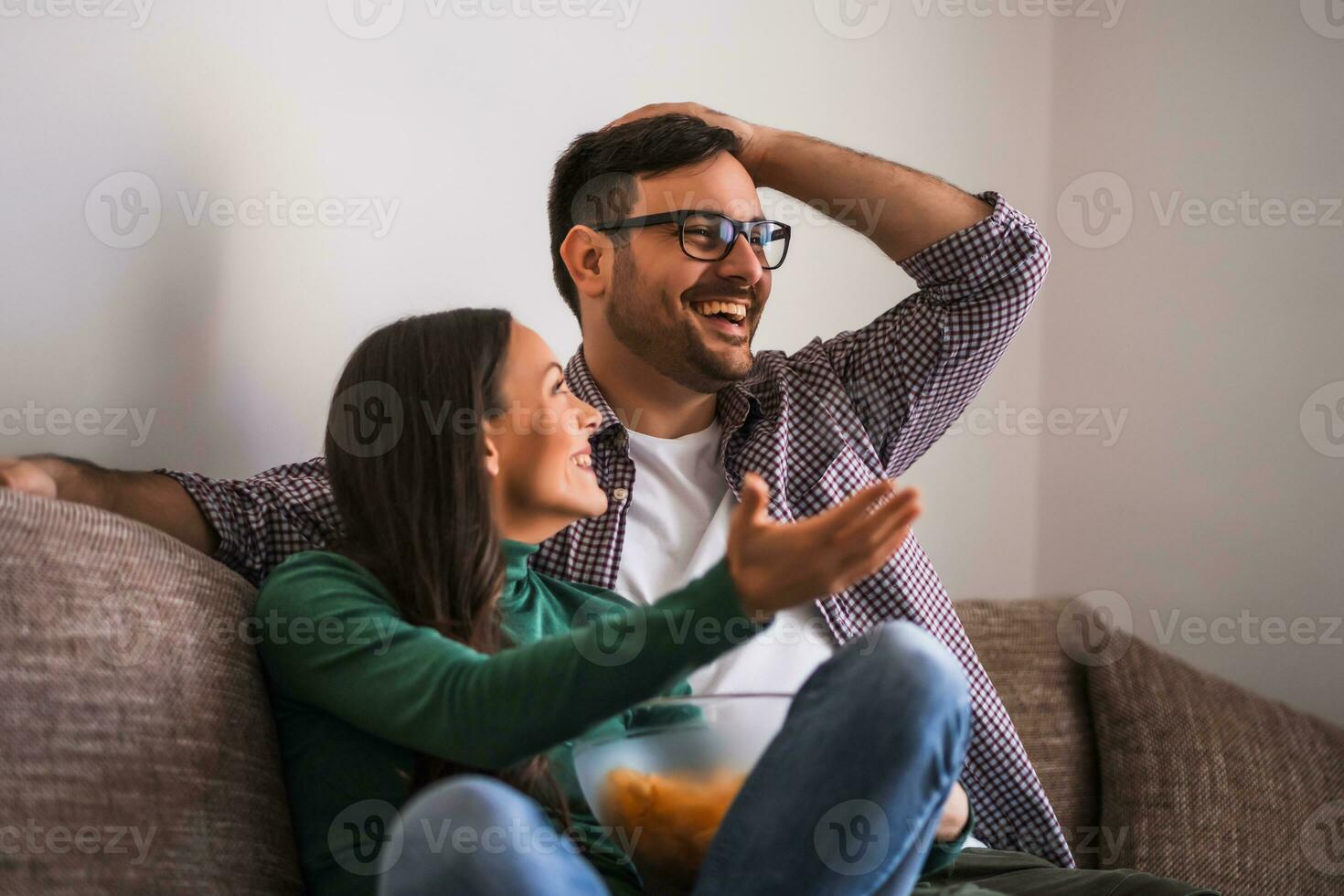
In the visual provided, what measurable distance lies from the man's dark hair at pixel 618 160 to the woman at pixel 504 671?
0.53m

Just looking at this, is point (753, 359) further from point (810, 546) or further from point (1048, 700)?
point (810, 546)

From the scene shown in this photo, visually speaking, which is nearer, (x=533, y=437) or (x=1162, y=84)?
(x=533, y=437)

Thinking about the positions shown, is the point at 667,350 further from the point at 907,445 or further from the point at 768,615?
the point at 768,615

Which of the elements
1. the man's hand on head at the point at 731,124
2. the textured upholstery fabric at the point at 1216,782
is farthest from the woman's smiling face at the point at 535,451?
the textured upholstery fabric at the point at 1216,782

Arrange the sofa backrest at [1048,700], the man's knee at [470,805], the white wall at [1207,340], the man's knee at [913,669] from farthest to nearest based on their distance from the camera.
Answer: the white wall at [1207,340] → the sofa backrest at [1048,700] → the man's knee at [913,669] → the man's knee at [470,805]

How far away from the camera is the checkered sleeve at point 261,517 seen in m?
1.34

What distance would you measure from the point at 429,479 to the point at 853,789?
1.58ft

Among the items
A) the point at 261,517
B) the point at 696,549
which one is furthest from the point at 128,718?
the point at 696,549

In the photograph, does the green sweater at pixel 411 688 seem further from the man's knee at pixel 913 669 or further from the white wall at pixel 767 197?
the white wall at pixel 767 197

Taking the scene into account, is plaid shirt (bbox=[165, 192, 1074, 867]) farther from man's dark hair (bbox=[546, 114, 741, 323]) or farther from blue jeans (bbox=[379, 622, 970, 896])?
blue jeans (bbox=[379, 622, 970, 896])

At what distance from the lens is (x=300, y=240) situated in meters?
1.59

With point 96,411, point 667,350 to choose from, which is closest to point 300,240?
point 96,411

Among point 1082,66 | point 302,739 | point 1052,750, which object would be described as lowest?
point 1052,750

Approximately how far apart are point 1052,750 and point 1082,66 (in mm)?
1358
